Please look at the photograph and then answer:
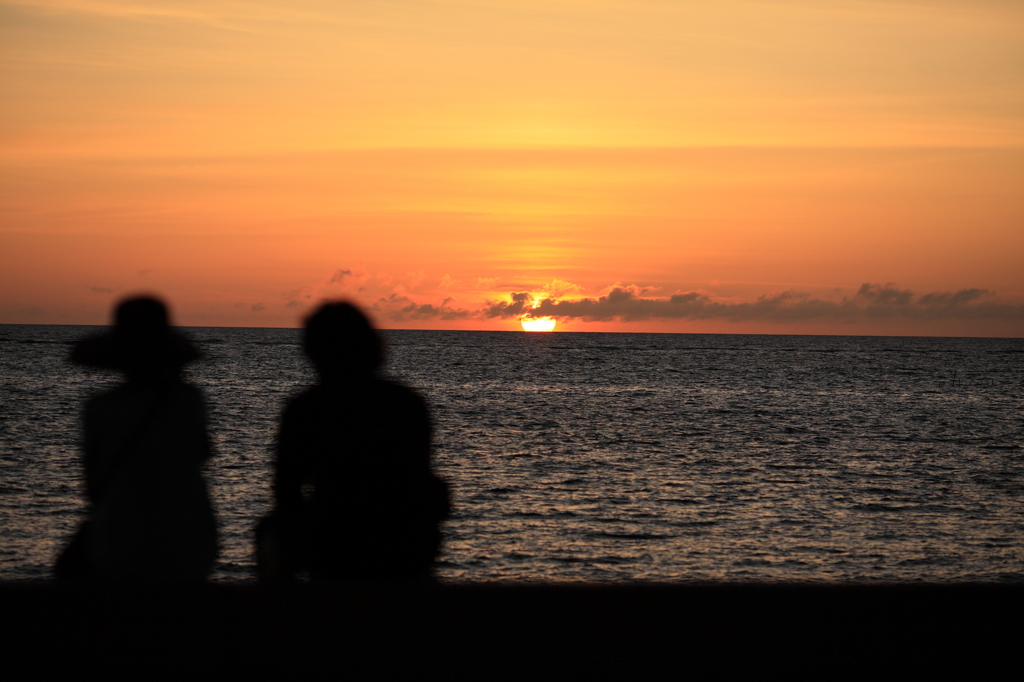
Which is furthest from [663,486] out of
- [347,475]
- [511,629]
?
[511,629]

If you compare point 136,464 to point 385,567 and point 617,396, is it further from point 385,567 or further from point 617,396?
point 617,396

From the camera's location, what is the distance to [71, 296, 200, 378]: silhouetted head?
3008 mm

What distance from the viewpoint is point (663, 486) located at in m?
23.7

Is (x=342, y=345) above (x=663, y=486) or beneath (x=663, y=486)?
above

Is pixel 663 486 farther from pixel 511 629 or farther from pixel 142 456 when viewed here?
pixel 511 629

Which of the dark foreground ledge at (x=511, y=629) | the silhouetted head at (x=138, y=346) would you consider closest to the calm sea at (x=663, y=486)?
the silhouetted head at (x=138, y=346)

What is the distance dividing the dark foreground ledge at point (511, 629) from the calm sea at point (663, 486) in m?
1.38

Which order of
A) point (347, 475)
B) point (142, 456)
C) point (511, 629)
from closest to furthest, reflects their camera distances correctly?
point (511, 629)
point (347, 475)
point (142, 456)

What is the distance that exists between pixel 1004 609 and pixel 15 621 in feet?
7.39

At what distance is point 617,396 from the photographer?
57.2m

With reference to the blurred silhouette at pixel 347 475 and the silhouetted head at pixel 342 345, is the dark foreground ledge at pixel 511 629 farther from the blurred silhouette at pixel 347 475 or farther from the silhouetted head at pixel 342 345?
→ the silhouetted head at pixel 342 345

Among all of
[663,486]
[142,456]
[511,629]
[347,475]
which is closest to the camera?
[511,629]

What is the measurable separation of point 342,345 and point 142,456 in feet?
2.74

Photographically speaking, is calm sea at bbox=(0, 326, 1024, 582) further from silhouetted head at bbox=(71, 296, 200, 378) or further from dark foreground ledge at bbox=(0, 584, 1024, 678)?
dark foreground ledge at bbox=(0, 584, 1024, 678)
